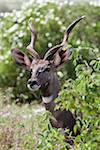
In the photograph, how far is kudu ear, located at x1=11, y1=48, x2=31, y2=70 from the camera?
18.2ft

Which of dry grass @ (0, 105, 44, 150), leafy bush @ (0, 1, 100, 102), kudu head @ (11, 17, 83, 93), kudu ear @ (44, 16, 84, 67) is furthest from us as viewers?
leafy bush @ (0, 1, 100, 102)

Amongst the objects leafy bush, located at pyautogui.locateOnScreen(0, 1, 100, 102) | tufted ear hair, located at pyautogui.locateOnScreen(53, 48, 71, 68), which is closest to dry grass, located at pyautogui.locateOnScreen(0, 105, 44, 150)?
tufted ear hair, located at pyautogui.locateOnScreen(53, 48, 71, 68)

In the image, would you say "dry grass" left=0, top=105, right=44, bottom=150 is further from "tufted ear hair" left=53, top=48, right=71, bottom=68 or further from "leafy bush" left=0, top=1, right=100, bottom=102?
"leafy bush" left=0, top=1, right=100, bottom=102

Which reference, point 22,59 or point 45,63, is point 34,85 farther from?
point 22,59

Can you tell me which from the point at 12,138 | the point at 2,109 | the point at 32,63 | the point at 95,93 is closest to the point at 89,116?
the point at 95,93

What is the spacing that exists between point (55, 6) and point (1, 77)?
1702 millimetres

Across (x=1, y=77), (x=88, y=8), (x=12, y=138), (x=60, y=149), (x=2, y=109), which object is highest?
(x=88, y=8)

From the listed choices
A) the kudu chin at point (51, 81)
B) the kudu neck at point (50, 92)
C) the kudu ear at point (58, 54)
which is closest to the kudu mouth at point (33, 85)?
the kudu chin at point (51, 81)

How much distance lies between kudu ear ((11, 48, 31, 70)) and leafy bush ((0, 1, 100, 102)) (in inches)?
190

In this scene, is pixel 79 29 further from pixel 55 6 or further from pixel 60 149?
pixel 60 149

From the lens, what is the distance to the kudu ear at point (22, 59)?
18.2ft

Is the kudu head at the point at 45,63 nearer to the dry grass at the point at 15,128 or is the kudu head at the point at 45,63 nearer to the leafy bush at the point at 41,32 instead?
the dry grass at the point at 15,128

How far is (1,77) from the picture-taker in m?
11.0

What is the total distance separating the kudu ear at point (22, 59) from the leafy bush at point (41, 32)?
482cm
